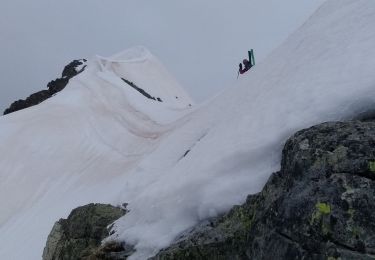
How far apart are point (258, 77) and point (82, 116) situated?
698 inches

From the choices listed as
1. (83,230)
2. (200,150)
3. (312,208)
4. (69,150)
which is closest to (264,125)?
(200,150)

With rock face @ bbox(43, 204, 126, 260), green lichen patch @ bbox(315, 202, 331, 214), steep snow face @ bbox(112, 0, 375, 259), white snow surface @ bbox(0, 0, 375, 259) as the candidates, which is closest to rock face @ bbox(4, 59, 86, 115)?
white snow surface @ bbox(0, 0, 375, 259)

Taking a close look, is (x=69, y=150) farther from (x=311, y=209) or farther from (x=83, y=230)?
(x=311, y=209)

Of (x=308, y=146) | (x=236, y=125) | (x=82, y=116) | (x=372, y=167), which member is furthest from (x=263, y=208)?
(x=82, y=116)

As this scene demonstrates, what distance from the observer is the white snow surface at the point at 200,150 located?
6090 mm

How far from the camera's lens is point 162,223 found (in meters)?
6.82

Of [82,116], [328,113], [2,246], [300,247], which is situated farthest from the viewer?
[82,116]

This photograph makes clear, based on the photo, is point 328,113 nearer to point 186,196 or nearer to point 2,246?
point 186,196

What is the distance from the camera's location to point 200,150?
8.27 m

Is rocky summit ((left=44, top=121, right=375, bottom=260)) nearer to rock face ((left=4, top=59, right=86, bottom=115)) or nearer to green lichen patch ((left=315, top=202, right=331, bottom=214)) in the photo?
green lichen patch ((left=315, top=202, right=331, bottom=214))

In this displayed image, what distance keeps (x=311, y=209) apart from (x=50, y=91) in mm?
36432

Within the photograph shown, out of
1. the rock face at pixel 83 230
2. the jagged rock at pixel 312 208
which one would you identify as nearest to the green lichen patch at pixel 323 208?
the jagged rock at pixel 312 208

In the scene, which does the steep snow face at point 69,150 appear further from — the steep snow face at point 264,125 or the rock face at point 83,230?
the steep snow face at point 264,125

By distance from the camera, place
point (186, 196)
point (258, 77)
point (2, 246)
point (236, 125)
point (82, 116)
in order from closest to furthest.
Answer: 1. point (186, 196)
2. point (236, 125)
3. point (258, 77)
4. point (2, 246)
5. point (82, 116)
